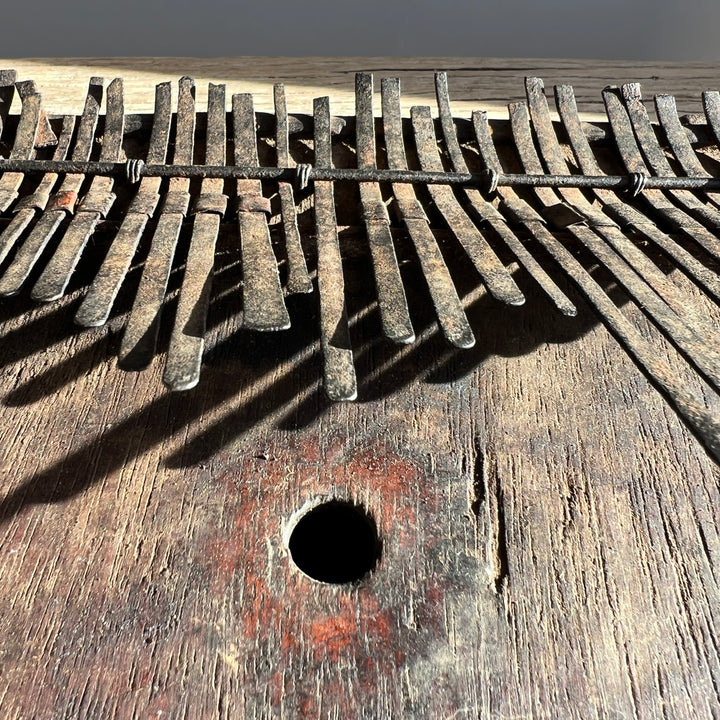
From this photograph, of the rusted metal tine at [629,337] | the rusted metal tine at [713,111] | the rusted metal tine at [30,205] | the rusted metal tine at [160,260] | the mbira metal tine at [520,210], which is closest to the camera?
the rusted metal tine at [629,337]

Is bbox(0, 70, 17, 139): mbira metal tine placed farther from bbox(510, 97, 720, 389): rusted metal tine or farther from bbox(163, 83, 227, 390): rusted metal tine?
bbox(510, 97, 720, 389): rusted metal tine

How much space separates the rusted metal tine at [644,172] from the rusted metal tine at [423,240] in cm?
63

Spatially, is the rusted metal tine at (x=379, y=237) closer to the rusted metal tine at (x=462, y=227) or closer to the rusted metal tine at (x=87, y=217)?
the rusted metal tine at (x=462, y=227)

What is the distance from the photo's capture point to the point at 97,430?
1542 millimetres

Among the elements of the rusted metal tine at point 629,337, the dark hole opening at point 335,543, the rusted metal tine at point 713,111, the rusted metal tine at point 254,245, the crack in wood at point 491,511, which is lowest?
the dark hole opening at point 335,543

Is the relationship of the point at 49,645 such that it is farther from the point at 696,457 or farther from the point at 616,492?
the point at 696,457

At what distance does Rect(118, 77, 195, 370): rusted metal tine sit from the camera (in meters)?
1.28

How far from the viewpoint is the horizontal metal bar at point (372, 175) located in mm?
1757

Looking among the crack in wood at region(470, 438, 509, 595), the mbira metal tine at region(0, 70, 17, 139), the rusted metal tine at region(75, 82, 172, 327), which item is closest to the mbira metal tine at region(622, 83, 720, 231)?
the crack in wood at region(470, 438, 509, 595)

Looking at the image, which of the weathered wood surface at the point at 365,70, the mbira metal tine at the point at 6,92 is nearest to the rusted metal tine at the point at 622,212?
the weathered wood surface at the point at 365,70

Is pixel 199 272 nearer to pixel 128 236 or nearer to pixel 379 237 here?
pixel 128 236

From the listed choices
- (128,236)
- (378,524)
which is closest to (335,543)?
(378,524)

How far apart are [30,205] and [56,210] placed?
0.06 metres

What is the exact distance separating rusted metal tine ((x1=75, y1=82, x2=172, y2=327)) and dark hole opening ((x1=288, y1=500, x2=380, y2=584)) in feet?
1.99
